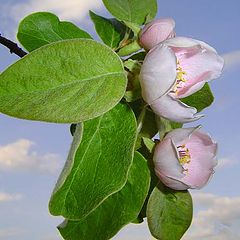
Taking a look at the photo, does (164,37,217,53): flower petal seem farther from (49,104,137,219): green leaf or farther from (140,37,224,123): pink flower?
(49,104,137,219): green leaf

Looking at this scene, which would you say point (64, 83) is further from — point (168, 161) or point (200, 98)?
point (200, 98)

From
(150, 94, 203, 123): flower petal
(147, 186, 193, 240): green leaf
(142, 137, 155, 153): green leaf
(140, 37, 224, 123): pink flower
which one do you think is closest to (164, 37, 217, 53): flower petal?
(140, 37, 224, 123): pink flower

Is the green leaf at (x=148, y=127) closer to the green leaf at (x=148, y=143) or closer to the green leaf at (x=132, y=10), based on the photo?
the green leaf at (x=148, y=143)

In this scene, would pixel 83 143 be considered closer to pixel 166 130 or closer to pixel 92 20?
pixel 166 130

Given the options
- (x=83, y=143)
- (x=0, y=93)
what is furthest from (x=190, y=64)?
(x=0, y=93)

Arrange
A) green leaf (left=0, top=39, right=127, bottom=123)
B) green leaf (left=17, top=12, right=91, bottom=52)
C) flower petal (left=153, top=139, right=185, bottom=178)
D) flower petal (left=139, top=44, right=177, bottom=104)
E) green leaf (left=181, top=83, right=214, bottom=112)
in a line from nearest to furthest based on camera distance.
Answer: green leaf (left=0, top=39, right=127, bottom=123) < flower petal (left=139, top=44, right=177, bottom=104) < flower petal (left=153, top=139, right=185, bottom=178) < green leaf (left=17, top=12, right=91, bottom=52) < green leaf (left=181, top=83, right=214, bottom=112)

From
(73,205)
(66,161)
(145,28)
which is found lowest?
(73,205)
